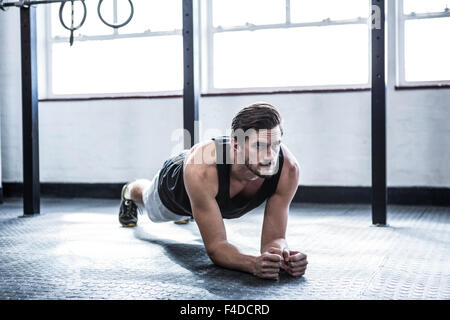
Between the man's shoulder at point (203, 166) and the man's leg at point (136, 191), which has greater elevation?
the man's shoulder at point (203, 166)

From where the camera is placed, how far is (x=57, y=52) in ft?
15.5

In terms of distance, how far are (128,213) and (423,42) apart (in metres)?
2.55

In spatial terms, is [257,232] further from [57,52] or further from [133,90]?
[57,52]

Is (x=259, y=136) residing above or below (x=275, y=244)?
above

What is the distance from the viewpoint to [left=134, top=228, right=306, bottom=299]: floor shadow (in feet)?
5.39

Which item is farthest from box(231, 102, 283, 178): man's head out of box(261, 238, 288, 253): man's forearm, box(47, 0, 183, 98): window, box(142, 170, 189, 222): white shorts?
box(47, 0, 183, 98): window

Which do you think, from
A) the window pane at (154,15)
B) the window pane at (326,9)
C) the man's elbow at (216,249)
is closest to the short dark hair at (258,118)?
the man's elbow at (216,249)

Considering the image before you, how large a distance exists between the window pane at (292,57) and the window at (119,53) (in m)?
0.43

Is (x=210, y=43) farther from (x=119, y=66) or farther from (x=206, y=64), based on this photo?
(x=119, y=66)

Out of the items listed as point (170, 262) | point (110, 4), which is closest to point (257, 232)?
point (170, 262)

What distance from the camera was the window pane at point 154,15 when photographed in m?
4.43

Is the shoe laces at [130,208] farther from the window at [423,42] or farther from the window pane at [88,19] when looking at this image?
the window at [423,42]

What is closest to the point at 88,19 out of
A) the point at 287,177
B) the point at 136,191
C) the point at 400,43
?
the point at 136,191

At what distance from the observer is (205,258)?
219cm
